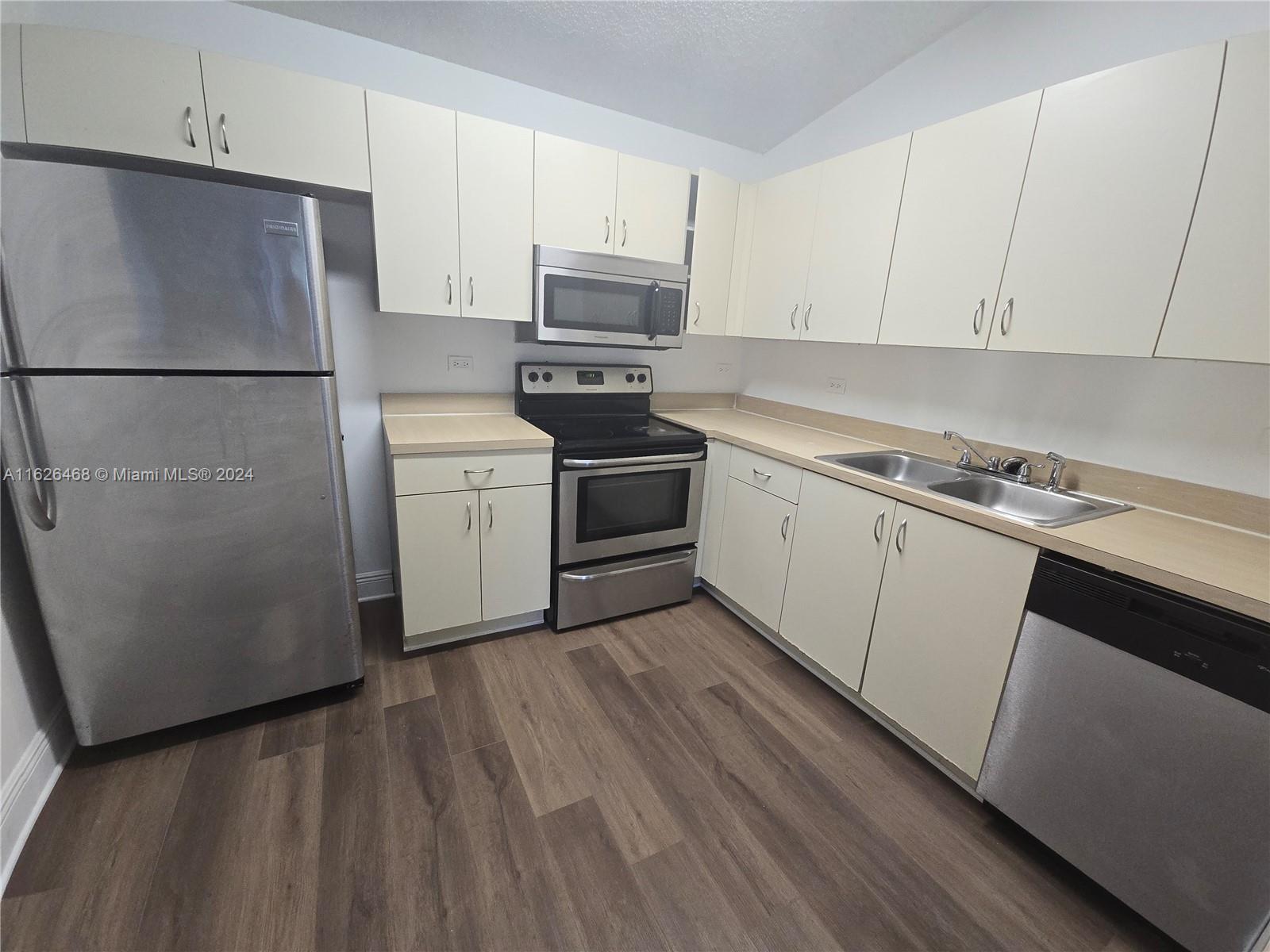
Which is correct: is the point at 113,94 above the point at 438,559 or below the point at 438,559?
above

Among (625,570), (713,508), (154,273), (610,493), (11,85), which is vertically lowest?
(625,570)

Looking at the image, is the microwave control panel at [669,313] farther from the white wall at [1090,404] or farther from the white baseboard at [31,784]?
the white baseboard at [31,784]

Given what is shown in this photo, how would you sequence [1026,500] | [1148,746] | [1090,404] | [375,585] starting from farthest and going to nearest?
[375,585], [1026,500], [1090,404], [1148,746]

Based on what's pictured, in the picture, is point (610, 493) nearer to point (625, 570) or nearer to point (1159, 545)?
point (625, 570)

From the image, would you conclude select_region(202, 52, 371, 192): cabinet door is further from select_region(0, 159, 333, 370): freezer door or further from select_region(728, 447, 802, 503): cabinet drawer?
select_region(728, 447, 802, 503): cabinet drawer

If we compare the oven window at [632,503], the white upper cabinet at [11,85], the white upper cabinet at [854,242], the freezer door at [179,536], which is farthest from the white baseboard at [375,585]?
the white upper cabinet at [854,242]

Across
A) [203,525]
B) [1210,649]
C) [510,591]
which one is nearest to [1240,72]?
[1210,649]

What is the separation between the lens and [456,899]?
1181mm

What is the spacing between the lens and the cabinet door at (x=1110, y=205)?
3.92 feet

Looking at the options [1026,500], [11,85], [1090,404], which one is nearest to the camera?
[11,85]

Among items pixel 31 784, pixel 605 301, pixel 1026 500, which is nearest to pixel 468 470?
pixel 605 301

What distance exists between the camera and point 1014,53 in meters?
1.76

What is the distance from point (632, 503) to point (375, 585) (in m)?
1.34

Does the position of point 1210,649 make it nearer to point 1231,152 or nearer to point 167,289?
point 1231,152
